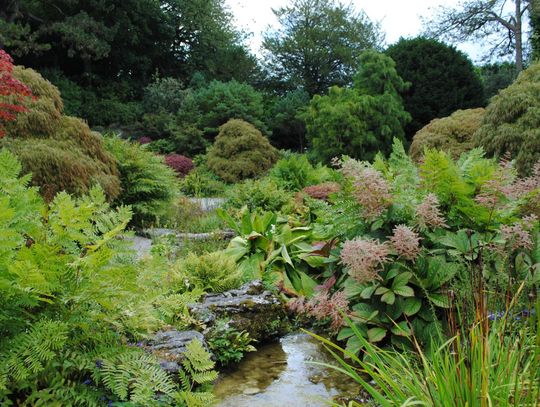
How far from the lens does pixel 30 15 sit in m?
19.9

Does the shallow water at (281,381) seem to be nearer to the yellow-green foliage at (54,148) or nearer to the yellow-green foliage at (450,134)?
the yellow-green foliage at (54,148)

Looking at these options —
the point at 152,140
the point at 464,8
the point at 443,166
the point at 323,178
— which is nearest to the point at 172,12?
the point at 152,140

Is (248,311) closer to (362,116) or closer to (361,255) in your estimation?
(361,255)

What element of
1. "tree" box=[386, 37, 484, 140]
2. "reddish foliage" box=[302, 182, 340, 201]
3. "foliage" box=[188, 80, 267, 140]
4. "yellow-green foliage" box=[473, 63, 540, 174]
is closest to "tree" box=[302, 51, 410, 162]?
"tree" box=[386, 37, 484, 140]

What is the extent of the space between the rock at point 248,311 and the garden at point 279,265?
0.02 meters

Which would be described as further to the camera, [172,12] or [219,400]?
[172,12]

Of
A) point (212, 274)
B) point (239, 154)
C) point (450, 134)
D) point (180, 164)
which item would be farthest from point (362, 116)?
point (212, 274)

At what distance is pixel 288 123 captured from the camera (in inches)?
808

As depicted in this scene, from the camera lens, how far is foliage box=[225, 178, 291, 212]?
824cm

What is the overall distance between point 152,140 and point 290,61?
10.1 meters

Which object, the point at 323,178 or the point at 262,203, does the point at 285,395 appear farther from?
the point at 323,178

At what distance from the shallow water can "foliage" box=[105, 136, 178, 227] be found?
431 centimetres

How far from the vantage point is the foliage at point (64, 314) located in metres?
2.00

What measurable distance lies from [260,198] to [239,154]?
5530 mm
